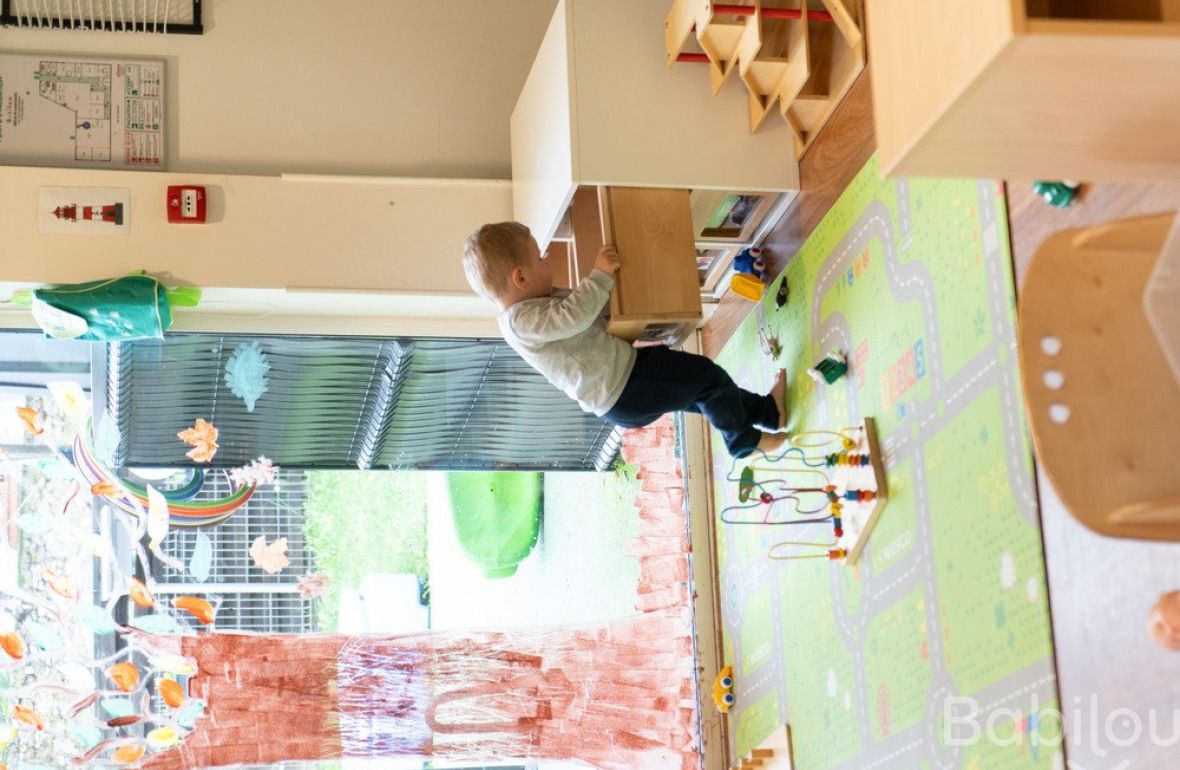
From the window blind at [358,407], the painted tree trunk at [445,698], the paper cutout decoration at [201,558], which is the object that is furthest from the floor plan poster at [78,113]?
the painted tree trunk at [445,698]

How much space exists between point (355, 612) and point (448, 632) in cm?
22

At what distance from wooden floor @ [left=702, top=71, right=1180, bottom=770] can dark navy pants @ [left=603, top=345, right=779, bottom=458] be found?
84 centimetres

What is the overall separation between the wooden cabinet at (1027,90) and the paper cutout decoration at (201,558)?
2084mm

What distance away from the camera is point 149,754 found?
276 cm

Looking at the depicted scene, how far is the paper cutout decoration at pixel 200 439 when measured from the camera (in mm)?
2988

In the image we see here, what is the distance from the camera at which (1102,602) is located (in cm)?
150

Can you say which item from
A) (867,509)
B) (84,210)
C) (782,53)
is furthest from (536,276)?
(84,210)

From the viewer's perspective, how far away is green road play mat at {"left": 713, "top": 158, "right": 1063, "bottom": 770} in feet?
5.62

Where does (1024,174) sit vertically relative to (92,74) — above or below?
below

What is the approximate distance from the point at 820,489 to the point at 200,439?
4.76 ft

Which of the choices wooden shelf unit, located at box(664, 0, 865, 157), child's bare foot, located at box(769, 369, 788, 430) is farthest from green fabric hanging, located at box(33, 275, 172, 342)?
child's bare foot, located at box(769, 369, 788, 430)

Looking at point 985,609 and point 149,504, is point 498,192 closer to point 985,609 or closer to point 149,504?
point 149,504

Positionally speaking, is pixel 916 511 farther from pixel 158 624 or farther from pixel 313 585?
pixel 158 624

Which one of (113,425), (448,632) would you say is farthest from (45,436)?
(448,632)
